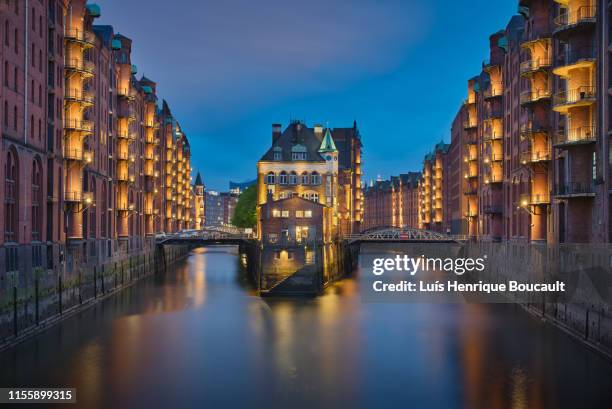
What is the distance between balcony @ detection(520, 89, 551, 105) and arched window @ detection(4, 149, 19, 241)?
38165 mm

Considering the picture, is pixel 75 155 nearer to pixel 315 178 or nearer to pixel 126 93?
pixel 126 93

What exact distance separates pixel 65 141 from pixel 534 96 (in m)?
38.3

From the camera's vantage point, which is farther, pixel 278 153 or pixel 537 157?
pixel 278 153

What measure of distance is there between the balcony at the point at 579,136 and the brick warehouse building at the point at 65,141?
35395 millimetres

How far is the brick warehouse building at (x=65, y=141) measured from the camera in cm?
4656

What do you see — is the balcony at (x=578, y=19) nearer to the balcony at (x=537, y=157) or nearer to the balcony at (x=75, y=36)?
the balcony at (x=537, y=157)

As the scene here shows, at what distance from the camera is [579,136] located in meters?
45.5

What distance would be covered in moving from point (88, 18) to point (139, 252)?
34206 mm

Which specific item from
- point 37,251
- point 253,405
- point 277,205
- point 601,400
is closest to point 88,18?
point 37,251

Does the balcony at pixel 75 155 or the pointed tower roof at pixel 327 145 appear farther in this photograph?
the pointed tower roof at pixel 327 145

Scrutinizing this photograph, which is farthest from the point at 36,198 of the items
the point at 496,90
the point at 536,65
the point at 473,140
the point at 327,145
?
the point at 473,140

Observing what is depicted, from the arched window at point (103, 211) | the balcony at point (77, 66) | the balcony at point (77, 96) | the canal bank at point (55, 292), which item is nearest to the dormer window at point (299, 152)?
the canal bank at point (55, 292)

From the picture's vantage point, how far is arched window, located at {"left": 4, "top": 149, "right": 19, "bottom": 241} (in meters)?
45.9

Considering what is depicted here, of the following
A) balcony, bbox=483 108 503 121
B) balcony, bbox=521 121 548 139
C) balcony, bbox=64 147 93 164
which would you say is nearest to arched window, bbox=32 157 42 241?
balcony, bbox=64 147 93 164
